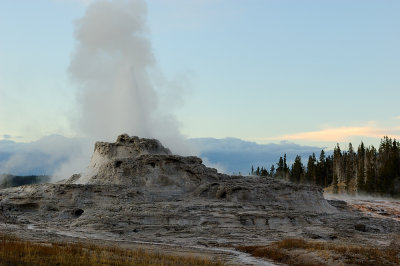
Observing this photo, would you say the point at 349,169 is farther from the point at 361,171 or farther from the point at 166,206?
the point at 166,206

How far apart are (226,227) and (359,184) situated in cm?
6860

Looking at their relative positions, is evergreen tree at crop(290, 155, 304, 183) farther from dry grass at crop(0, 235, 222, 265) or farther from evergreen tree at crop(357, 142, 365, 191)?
dry grass at crop(0, 235, 222, 265)

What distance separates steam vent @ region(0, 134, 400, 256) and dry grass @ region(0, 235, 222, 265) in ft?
24.9

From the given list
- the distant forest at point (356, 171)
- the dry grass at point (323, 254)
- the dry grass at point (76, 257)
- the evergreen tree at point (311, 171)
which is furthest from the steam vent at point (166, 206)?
the evergreen tree at point (311, 171)

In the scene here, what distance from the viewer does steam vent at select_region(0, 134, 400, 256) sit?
28688mm

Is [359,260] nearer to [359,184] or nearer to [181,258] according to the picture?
[181,258]

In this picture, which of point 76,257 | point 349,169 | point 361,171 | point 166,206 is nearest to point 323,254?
point 76,257

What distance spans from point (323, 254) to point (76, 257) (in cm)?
1076

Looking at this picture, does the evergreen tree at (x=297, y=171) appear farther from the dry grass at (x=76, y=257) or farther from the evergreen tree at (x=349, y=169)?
the dry grass at (x=76, y=257)

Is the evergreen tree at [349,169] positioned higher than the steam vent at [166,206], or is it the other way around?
the evergreen tree at [349,169]

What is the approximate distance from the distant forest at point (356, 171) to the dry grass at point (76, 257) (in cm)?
7479

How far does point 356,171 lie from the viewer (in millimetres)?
100750

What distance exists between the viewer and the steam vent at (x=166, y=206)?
28.7 meters

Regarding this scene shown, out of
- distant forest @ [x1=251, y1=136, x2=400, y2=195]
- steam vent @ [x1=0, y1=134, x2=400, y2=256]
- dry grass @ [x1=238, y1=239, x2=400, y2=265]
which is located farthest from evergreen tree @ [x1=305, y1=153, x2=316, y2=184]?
dry grass @ [x1=238, y1=239, x2=400, y2=265]
